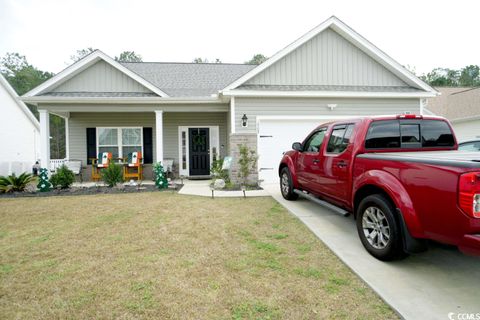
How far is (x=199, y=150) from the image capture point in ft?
39.9

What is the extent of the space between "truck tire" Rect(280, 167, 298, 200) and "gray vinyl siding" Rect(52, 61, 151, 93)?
695 cm

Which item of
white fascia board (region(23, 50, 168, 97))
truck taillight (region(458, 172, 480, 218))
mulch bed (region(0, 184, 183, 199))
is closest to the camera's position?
truck taillight (region(458, 172, 480, 218))

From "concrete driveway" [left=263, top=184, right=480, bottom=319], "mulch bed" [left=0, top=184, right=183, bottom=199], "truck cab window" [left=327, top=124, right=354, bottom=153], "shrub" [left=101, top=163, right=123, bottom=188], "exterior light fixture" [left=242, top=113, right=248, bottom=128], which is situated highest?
"exterior light fixture" [left=242, top=113, right=248, bottom=128]

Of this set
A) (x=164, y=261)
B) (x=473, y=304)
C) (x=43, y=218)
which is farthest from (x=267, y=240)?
(x=43, y=218)

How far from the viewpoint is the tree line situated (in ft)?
114

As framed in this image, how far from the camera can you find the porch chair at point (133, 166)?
36.7 feet

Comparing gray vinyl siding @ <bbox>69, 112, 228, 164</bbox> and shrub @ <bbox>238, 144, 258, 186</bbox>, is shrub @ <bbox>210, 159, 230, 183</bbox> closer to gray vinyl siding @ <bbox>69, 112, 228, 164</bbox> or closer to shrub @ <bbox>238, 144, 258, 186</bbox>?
shrub @ <bbox>238, 144, 258, 186</bbox>

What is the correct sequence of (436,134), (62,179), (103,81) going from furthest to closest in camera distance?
(103,81) < (62,179) < (436,134)

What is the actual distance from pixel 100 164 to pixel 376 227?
11027 millimetres

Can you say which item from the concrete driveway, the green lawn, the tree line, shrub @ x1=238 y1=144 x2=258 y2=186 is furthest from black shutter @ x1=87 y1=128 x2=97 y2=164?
the tree line

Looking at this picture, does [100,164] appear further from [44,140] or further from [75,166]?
[44,140]

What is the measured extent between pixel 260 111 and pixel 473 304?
7.58 metres

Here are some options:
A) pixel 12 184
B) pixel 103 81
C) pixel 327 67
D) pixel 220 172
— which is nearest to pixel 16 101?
pixel 103 81

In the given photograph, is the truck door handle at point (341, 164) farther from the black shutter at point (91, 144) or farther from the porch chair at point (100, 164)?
the black shutter at point (91, 144)
